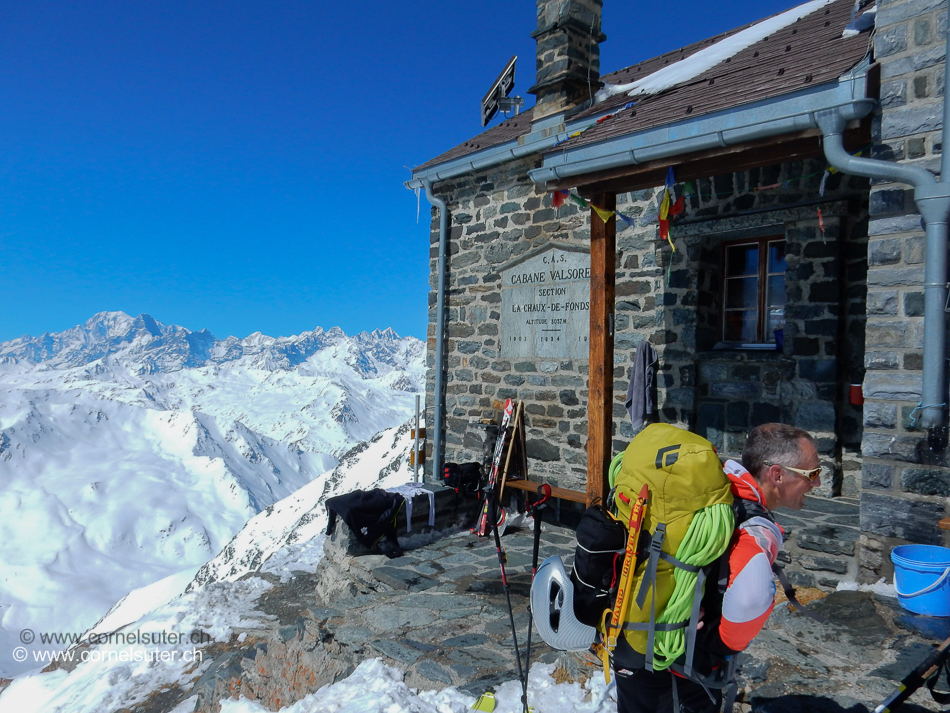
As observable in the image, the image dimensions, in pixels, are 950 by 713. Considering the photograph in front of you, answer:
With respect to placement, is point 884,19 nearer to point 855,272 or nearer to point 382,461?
point 855,272

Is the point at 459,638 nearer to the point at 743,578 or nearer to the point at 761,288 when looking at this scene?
the point at 743,578

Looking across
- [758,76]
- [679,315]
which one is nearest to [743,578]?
[758,76]

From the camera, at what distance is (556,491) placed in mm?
6684

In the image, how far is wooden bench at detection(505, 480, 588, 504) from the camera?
6355mm

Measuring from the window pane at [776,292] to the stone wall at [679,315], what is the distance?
0.26 metres

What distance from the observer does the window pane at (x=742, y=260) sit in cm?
623

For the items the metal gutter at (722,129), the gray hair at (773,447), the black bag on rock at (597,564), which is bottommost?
the black bag on rock at (597,564)

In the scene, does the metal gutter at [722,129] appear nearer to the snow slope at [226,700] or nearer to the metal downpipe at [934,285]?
the metal downpipe at [934,285]

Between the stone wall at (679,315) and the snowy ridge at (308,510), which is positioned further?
the snowy ridge at (308,510)

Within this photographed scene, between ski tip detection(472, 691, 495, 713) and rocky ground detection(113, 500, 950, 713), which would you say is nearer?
rocky ground detection(113, 500, 950, 713)

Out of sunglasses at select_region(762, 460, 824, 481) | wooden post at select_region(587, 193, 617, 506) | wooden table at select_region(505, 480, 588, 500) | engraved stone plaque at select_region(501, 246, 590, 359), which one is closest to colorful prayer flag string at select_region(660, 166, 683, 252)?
wooden post at select_region(587, 193, 617, 506)

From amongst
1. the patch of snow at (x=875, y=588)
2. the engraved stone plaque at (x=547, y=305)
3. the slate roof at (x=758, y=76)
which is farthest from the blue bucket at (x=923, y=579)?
the engraved stone plaque at (x=547, y=305)

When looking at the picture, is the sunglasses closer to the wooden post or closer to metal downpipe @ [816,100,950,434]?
metal downpipe @ [816,100,950,434]

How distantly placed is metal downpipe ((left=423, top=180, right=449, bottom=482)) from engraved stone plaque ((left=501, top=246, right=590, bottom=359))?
1.05 meters
